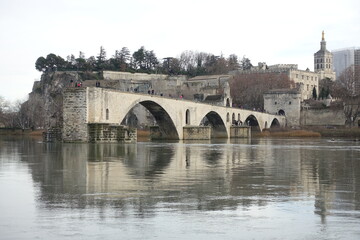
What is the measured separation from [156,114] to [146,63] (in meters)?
105

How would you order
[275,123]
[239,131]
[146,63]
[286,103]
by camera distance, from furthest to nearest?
[146,63]
[286,103]
[275,123]
[239,131]

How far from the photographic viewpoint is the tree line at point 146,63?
150750mm

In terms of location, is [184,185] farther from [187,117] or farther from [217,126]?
[217,126]

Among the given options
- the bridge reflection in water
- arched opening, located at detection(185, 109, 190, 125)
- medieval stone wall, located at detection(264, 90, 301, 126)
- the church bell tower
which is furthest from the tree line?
the bridge reflection in water

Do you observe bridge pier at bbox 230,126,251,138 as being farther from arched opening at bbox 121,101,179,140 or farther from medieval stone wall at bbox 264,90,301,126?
medieval stone wall at bbox 264,90,301,126

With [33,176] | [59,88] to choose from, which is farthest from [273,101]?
Answer: [33,176]

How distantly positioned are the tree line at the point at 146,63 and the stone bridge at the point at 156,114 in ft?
191

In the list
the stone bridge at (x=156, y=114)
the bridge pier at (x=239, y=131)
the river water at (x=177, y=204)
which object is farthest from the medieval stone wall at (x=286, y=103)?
the river water at (x=177, y=204)

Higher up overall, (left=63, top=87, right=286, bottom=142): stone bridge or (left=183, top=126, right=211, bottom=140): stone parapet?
(left=63, top=87, right=286, bottom=142): stone bridge

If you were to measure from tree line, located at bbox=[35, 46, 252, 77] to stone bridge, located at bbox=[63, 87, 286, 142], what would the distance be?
58.3 metres

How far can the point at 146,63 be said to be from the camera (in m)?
168

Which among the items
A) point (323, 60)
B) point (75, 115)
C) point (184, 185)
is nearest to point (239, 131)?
point (75, 115)

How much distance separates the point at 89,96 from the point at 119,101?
186 inches

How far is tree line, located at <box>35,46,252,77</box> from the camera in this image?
151 metres
